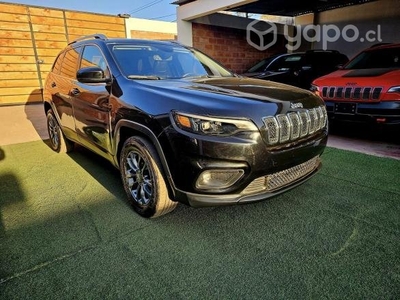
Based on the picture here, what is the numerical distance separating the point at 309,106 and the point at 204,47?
7.82m

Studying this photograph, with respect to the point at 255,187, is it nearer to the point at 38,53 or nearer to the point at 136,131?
the point at 136,131

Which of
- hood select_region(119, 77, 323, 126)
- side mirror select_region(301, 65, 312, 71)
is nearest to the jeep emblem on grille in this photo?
hood select_region(119, 77, 323, 126)

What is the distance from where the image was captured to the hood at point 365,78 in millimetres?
4129

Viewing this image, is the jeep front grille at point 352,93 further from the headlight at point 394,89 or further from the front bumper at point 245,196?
the front bumper at point 245,196

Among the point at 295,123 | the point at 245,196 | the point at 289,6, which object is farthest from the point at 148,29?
the point at 245,196

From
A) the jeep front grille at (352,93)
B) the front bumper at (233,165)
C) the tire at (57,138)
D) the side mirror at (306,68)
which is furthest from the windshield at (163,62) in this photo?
the side mirror at (306,68)

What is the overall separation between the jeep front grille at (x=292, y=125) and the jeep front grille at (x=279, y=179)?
0.26 meters

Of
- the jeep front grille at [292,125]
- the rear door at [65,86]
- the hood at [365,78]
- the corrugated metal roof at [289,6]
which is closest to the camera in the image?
the jeep front grille at [292,125]

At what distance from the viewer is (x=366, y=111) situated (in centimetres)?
425

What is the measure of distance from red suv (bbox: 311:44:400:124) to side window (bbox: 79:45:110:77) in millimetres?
3696

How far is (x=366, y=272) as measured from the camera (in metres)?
1.71

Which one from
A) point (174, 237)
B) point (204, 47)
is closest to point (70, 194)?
point (174, 237)

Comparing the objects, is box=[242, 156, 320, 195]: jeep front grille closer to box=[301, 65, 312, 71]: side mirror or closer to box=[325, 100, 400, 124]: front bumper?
box=[325, 100, 400, 124]: front bumper

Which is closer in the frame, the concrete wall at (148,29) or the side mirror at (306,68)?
the side mirror at (306,68)
